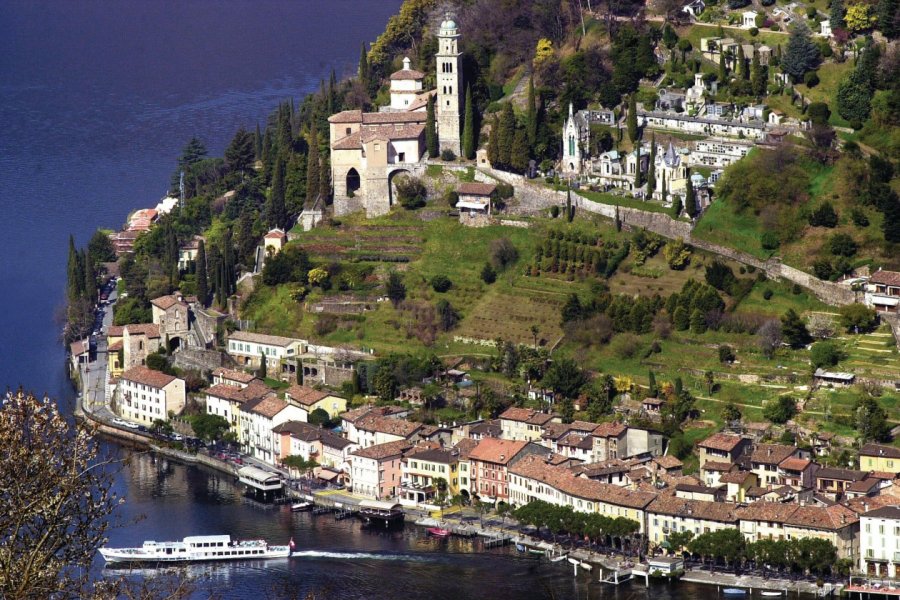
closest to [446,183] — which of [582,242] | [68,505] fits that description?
[582,242]

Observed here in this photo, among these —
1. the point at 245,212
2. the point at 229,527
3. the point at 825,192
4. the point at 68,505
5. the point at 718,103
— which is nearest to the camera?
the point at 68,505

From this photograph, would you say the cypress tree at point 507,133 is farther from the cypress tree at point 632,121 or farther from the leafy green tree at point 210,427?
the leafy green tree at point 210,427

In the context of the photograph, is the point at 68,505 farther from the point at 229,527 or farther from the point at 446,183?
the point at 446,183

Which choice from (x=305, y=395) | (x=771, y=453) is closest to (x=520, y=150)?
(x=305, y=395)

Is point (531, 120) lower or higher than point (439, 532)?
higher

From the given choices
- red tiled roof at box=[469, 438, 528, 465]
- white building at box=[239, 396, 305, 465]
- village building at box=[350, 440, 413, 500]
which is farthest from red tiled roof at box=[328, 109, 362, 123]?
red tiled roof at box=[469, 438, 528, 465]

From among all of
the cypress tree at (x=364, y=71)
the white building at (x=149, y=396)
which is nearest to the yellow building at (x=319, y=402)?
the white building at (x=149, y=396)

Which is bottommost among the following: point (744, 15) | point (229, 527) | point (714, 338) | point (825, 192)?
point (229, 527)

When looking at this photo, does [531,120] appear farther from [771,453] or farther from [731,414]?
[771,453]
